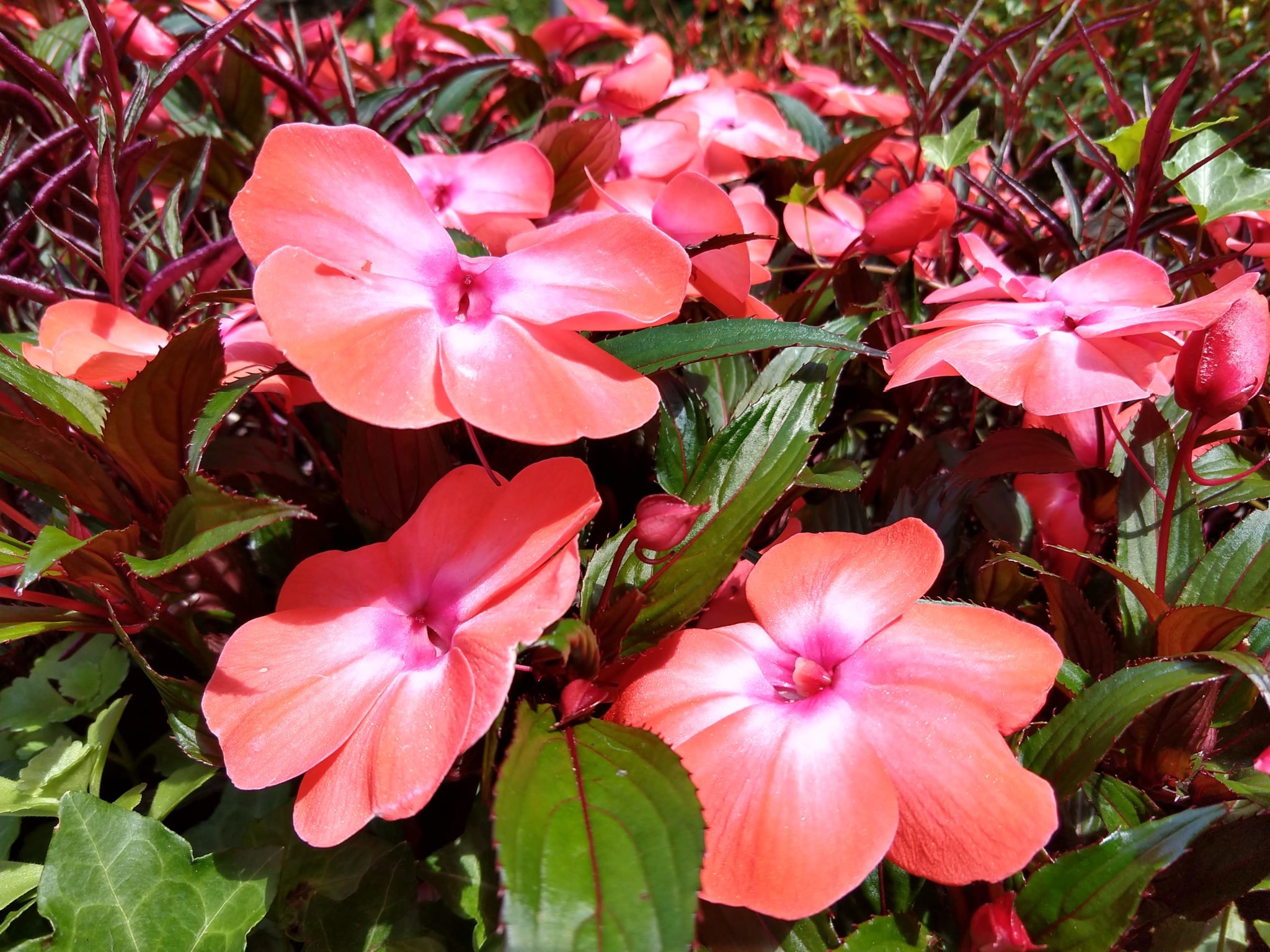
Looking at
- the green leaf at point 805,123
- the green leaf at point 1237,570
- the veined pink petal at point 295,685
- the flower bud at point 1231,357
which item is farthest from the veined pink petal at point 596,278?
the green leaf at point 805,123

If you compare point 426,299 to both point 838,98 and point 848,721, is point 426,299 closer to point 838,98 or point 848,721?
point 848,721

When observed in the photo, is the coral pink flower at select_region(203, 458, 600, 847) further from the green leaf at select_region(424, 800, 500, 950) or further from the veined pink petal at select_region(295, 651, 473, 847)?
the green leaf at select_region(424, 800, 500, 950)

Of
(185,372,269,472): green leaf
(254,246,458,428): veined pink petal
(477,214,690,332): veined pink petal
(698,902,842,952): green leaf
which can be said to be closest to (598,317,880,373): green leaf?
(477,214,690,332): veined pink petal

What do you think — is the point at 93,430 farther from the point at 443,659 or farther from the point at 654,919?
the point at 654,919

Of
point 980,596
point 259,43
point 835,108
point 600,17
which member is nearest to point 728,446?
point 980,596

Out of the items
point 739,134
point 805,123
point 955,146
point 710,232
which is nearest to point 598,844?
point 710,232

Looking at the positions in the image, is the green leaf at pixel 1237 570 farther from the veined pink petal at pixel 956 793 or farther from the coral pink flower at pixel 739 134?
the coral pink flower at pixel 739 134
